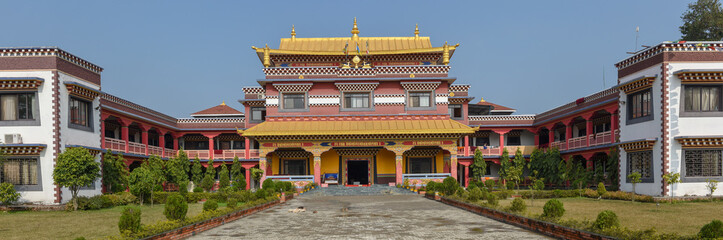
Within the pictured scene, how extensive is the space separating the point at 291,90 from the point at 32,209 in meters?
17.7

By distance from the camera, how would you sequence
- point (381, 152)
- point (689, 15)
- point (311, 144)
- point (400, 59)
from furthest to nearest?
point (689, 15) < point (400, 59) < point (381, 152) < point (311, 144)

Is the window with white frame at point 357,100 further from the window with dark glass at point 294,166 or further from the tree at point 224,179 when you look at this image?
the tree at point 224,179

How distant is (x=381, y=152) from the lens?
1516 inches

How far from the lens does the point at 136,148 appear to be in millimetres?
34719

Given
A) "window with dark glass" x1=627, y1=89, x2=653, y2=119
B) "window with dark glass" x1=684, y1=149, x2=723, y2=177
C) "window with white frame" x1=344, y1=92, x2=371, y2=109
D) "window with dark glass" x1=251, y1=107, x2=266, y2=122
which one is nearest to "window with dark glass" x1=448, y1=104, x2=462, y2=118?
"window with white frame" x1=344, y1=92, x2=371, y2=109

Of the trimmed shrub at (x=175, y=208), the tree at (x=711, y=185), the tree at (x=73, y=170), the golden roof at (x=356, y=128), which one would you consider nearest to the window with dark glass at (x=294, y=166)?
the golden roof at (x=356, y=128)

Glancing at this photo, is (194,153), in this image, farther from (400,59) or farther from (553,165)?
(553,165)

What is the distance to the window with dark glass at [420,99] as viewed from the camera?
123 feet

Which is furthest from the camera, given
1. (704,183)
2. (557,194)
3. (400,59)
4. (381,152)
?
(400,59)

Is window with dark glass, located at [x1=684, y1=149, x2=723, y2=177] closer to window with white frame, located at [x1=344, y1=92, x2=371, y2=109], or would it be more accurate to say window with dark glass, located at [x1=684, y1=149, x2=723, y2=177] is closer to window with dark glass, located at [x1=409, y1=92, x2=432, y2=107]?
window with dark glass, located at [x1=409, y1=92, x2=432, y2=107]

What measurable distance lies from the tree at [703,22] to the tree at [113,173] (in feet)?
149

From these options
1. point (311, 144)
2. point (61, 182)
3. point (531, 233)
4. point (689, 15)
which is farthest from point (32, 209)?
point (689, 15)

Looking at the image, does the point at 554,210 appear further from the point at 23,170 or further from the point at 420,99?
the point at 420,99

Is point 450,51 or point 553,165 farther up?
point 450,51
